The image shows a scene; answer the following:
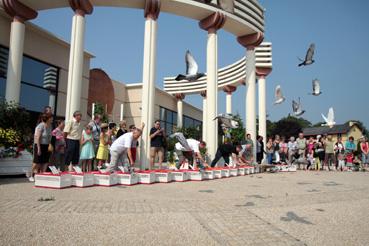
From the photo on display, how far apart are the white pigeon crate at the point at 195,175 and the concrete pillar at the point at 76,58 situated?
6316 mm

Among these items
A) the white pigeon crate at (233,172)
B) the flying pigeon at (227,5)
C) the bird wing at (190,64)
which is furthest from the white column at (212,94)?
the white pigeon crate at (233,172)

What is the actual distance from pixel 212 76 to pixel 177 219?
12.1 m

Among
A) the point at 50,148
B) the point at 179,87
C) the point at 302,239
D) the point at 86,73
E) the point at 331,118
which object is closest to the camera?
the point at 302,239

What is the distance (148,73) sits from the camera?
13.3m

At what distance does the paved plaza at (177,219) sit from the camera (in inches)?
121

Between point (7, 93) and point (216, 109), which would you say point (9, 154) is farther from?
point (216, 109)

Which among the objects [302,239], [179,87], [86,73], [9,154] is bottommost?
[302,239]

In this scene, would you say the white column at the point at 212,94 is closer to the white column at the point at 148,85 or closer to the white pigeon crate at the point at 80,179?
the white column at the point at 148,85

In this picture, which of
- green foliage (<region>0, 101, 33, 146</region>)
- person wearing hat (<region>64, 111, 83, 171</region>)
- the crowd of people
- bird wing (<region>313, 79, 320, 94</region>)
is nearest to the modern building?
green foliage (<region>0, 101, 33, 146</region>)

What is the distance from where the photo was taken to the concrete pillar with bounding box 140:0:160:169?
1293 cm

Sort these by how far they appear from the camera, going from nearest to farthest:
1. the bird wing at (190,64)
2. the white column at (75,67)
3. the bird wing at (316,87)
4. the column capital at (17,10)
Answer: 1. the white column at (75,67)
2. the column capital at (17,10)
3. the bird wing at (190,64)
4. the bird wing at (316,87)

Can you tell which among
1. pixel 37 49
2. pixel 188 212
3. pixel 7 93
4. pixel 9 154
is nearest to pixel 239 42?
pixel 37 49

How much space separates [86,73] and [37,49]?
3.54 metres

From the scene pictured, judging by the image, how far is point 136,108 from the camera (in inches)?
925
